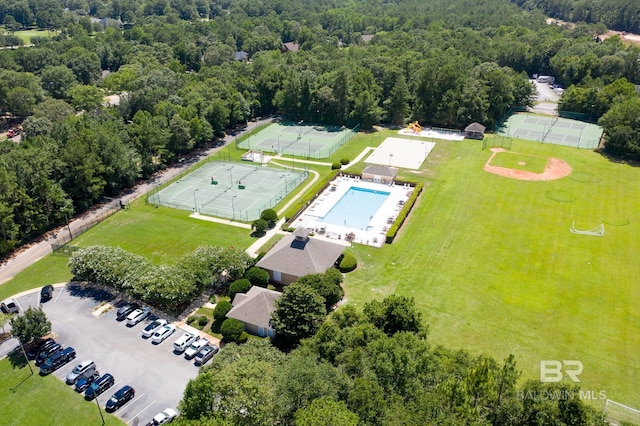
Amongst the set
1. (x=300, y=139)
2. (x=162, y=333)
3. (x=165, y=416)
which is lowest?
(x=300, y=139)

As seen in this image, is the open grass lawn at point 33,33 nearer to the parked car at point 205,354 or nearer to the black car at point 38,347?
the black car at point 38,347

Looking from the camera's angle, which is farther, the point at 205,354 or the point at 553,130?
the point at 553,130

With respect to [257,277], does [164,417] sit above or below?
below

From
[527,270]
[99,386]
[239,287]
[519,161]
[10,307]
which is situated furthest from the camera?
[519,161]

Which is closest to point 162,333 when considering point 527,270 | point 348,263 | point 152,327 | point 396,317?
point 152,327

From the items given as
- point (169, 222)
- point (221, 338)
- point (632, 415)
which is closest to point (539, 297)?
point (632, 415)

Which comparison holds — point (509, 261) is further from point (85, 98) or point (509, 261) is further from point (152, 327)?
point (85, 98)

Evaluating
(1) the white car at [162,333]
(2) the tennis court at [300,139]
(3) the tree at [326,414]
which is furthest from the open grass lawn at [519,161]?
(3) the tree at [326,414]
